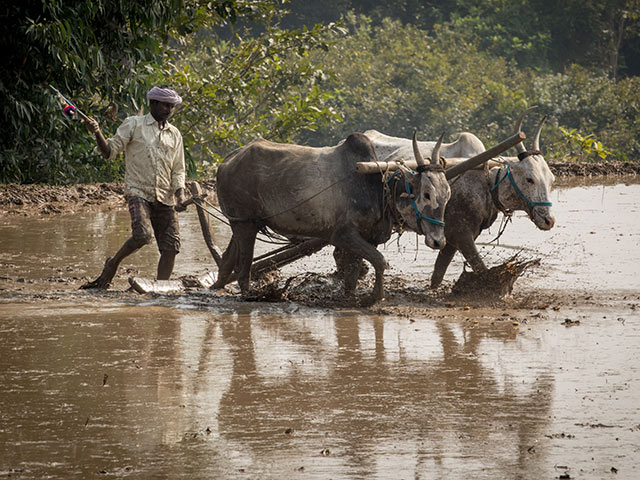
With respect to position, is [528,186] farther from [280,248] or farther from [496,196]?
[280,248]

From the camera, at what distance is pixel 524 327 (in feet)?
24.8

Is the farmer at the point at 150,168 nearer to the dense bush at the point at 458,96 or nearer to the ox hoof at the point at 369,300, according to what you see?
the ox hoof at the point at 369,300

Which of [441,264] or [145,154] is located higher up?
[145,154]

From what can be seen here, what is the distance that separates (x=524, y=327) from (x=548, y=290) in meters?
2.09

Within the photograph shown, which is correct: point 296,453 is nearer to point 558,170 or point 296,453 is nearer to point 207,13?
point 207,13

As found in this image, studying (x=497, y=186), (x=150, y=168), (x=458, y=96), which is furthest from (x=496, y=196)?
(x=458, y=96)

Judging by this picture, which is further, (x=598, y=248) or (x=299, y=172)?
(x=598, y=248)

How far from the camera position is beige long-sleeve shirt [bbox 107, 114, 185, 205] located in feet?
28.3

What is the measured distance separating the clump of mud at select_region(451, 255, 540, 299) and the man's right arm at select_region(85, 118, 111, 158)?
10.5 ft

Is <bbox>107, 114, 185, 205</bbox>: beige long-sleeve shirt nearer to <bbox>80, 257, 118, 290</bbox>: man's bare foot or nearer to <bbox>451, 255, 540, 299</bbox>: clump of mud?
<bbox>80, 257, 118, 290</bbox>: man's bare foot

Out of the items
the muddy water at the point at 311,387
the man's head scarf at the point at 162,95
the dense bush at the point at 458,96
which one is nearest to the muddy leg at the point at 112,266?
the muddy water at the point at 311,387

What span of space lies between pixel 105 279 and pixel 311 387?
361cm

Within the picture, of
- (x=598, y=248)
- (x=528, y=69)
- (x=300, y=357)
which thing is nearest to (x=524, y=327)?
(x=300, y=357)

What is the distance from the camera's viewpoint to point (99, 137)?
8.27 metres
